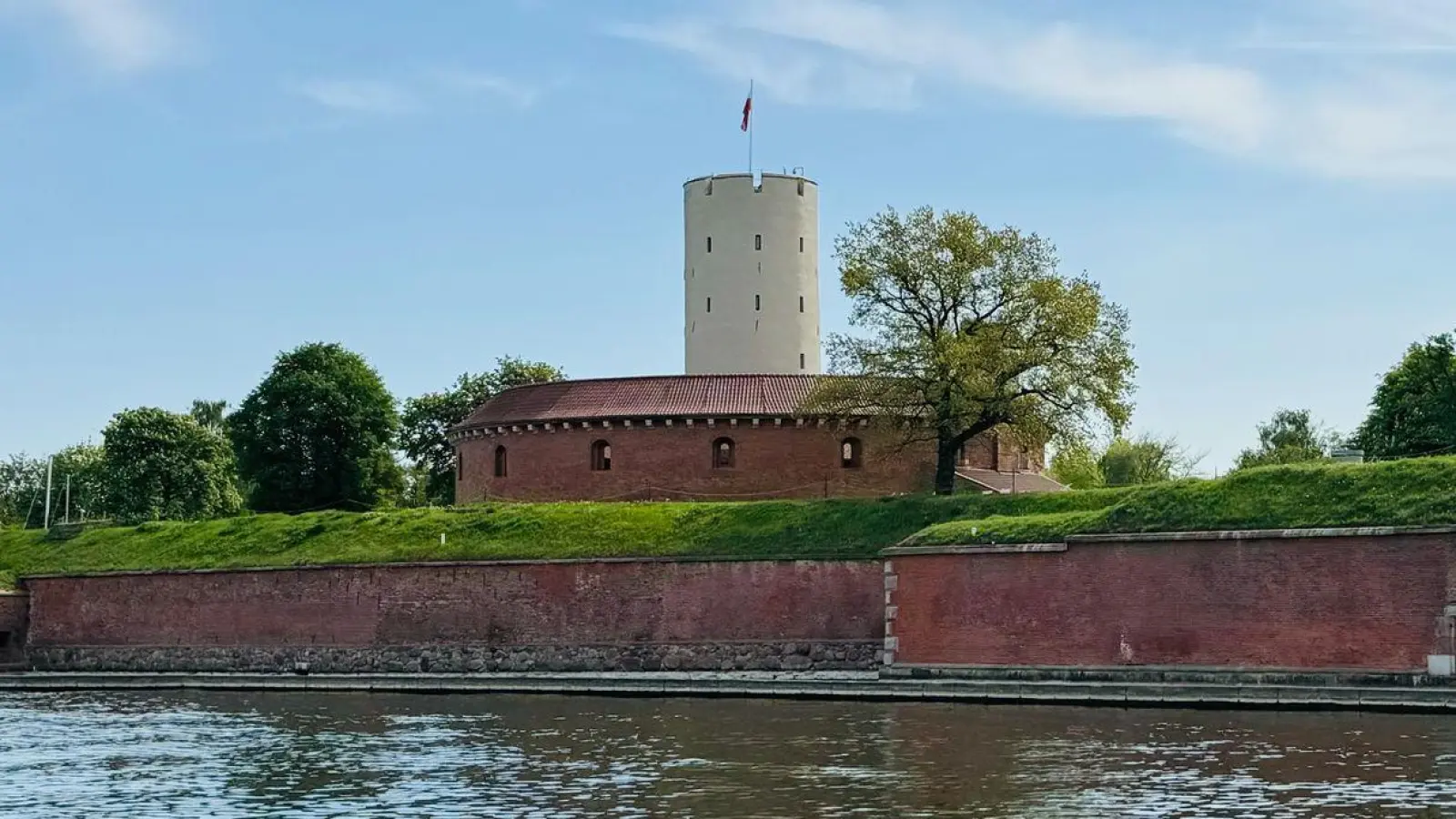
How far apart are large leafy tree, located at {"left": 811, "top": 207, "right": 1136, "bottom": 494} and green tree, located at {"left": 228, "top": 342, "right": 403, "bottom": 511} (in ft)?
61.6

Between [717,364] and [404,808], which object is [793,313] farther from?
[404,808]

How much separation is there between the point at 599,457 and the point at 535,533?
21.3ft

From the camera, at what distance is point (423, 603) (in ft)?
132

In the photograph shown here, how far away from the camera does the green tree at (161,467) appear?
5741 cm

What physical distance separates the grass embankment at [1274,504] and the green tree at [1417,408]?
17.7m

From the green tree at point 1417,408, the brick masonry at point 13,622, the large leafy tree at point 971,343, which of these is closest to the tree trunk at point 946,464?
the large leafy tree at point 971,343

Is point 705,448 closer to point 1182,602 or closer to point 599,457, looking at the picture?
point 599,457

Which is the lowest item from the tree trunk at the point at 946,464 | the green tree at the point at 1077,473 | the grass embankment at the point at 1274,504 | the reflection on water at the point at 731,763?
the reflection on water at the point at 731,763

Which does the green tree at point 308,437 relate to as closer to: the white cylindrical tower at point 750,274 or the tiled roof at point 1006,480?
the white cylindrical tower at point 750,274

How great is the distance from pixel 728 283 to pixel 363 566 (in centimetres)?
1596

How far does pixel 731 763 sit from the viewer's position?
22797 millimetres

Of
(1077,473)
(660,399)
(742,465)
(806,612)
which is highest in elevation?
(660,399)

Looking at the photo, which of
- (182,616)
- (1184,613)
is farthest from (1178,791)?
(182,616)

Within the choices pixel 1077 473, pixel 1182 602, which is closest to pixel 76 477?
pixel 1077 473
